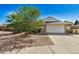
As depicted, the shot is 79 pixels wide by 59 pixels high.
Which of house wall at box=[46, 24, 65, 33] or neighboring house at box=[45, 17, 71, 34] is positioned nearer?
neighboring house at box=[45, 17, 71, 34]

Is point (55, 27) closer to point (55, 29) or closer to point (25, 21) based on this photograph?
point (55, 29)

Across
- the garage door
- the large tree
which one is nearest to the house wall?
the garage door

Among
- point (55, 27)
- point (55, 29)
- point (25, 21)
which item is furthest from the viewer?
point (55, 27)

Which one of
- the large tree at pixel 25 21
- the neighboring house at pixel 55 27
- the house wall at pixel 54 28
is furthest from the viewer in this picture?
the house wall at pixel 54 28

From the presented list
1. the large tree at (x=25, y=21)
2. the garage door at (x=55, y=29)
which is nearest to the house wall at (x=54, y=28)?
the garage door at (x=55, y=29)

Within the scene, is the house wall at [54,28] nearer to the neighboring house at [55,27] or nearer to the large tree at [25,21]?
the neighboring house at [55,27]

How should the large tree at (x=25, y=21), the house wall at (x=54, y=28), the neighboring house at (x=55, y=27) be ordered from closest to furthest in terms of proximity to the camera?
Answer: the large tree at (x=25, y=21) < the neighboring house at (x=55, y=27) < the house wall at (x=54, y=28)

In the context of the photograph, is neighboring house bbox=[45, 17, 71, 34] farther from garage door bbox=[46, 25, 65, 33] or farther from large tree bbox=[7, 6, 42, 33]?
large tree bbox=[7, 6, 42, 33]

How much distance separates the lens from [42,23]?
33.1 feet

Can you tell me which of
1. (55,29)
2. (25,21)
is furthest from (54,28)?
(25,21)

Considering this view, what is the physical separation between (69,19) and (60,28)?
80.1 inches
